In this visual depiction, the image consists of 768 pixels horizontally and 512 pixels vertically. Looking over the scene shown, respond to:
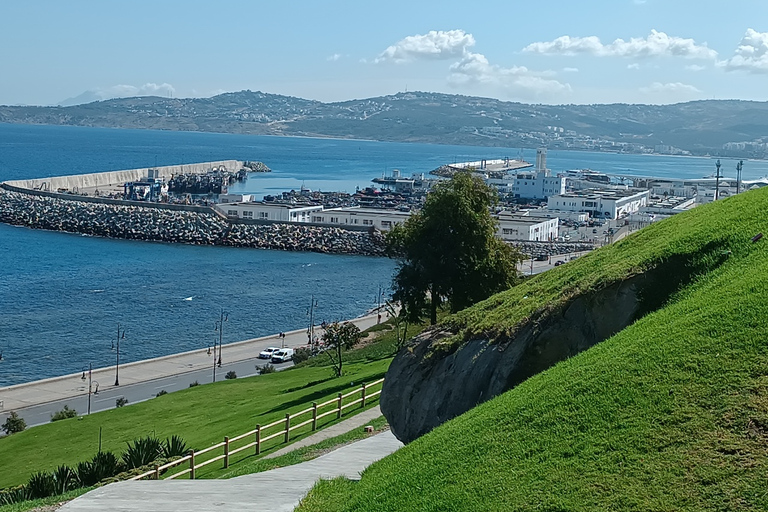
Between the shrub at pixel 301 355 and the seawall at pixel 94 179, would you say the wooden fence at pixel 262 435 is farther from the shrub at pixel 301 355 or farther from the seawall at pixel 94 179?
the seawall at pixel 94 179

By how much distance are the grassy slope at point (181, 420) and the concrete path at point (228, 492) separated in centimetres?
672

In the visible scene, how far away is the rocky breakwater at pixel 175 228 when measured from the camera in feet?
268

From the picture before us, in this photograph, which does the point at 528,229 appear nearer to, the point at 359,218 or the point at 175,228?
the point at 359,218

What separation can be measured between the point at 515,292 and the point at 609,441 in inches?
210

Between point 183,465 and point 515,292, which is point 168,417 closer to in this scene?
point 183,465

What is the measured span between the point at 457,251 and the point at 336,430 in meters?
11.3

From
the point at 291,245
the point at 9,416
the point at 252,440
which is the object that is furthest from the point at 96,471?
the point at 291,245

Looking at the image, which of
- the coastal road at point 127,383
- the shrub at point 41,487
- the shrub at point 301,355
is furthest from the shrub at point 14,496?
the shrub at point 301,355

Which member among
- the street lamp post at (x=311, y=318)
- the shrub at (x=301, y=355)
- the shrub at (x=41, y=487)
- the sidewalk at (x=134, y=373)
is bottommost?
the street lamp post at (x=311, y=318)

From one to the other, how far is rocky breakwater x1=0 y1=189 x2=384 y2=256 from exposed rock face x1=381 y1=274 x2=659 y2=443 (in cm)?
6811

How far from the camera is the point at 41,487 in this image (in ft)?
43.6

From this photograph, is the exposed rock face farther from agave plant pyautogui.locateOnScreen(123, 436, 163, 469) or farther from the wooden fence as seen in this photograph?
agave plant pyautogui.locateOnScreen(123, 436, 163, 469)

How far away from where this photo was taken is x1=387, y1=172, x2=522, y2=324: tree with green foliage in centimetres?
2620

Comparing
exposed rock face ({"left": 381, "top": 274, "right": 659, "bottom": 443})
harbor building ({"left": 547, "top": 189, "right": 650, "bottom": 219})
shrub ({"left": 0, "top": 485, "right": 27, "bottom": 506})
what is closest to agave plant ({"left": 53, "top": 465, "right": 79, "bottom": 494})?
shrub ({"left": 0, "top": 485, "right": 27, "bottom": 506})
